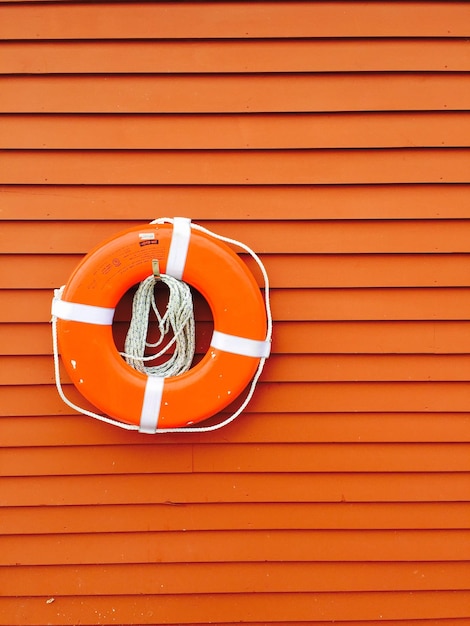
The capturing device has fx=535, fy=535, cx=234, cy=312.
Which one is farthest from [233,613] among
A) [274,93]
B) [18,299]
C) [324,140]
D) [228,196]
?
[274,93]

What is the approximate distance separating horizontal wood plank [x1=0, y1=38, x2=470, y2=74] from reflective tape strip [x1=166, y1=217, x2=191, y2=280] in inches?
18.1

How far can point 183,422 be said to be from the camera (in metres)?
1.55

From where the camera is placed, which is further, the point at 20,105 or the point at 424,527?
the point at 424,527

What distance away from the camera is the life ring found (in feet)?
4.93

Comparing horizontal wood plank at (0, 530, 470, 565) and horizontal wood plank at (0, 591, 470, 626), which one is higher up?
horizontal wood plank at (0, 530, 470, 565)

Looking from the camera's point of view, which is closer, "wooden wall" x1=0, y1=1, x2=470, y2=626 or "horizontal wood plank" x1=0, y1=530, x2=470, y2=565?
"wooden wall" x1=0, y1=1, x2=470, y2=626

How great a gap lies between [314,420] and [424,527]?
491mm

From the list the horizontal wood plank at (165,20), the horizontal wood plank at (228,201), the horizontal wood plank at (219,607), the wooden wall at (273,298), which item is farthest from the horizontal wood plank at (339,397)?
the horizontal wood plank at (165,20)

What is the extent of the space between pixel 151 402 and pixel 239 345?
299mm

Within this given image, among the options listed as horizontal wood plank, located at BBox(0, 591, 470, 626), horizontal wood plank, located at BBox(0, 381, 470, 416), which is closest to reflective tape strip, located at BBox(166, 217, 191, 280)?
horizontal wood plank, located at BBox(0, 381, 470, 416)

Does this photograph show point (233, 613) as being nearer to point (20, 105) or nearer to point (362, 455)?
point (362, 455)

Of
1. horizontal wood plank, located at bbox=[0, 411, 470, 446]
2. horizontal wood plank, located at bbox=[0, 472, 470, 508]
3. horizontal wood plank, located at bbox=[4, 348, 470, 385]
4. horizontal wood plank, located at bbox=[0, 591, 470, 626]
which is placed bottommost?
horizontal wood plank, located at bbox=[0, 591, 470, 626]

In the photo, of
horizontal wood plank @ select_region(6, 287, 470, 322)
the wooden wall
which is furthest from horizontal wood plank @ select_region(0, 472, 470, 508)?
horizontal wood plank @ select_region(6, 287, 470, 322)

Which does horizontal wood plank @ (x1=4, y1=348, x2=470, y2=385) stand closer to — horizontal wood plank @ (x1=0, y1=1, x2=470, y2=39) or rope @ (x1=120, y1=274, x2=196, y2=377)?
rope @ (x1=120, y1=274, x2=196, y2=377)
